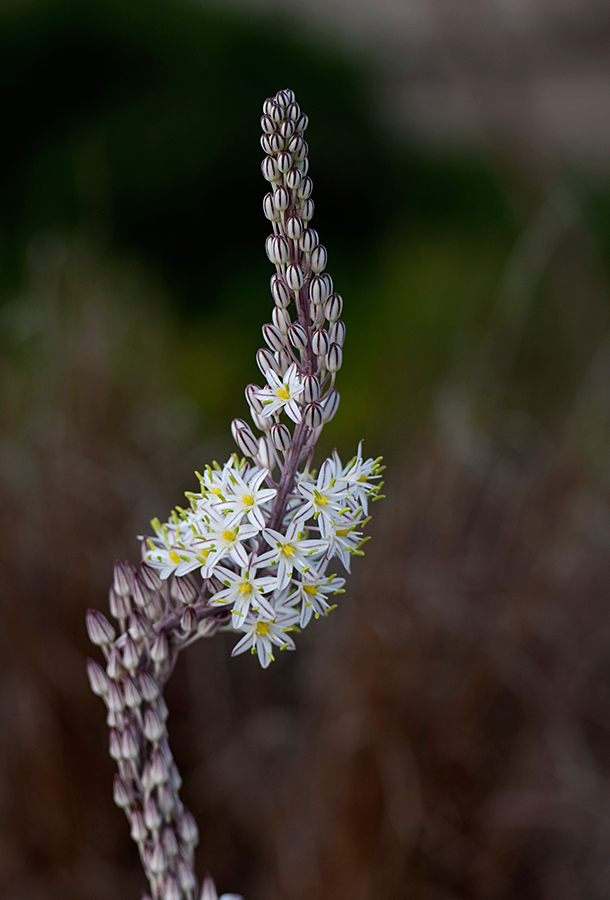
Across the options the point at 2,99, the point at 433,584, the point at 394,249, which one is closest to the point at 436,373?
the point at 433,584

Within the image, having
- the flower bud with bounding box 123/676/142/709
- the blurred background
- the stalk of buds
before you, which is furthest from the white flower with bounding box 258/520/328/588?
the blurred background

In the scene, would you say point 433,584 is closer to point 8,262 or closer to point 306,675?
point 306,675

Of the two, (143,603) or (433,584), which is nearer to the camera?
(143,603)

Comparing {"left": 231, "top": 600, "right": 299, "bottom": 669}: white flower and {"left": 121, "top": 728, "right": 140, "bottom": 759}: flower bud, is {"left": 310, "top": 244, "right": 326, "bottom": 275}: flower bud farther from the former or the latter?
{"left": 121, "top": 728, "right": 140, "bottom": 759}: flower bud

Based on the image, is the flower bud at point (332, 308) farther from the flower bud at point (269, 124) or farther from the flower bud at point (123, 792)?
the flower bud at point (123, 792)

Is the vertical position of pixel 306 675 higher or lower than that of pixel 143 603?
higher

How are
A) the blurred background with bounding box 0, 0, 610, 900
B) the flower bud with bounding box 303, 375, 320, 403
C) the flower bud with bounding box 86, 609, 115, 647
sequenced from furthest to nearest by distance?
1. the blurred background with bounding box 0, 0, 610, 900
2. the flower bud with bounding box 86, 609, 115, 647
3. the flower bud with bounding box 303, 375, 320, 403

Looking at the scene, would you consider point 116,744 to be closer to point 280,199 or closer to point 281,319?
point 281,319
